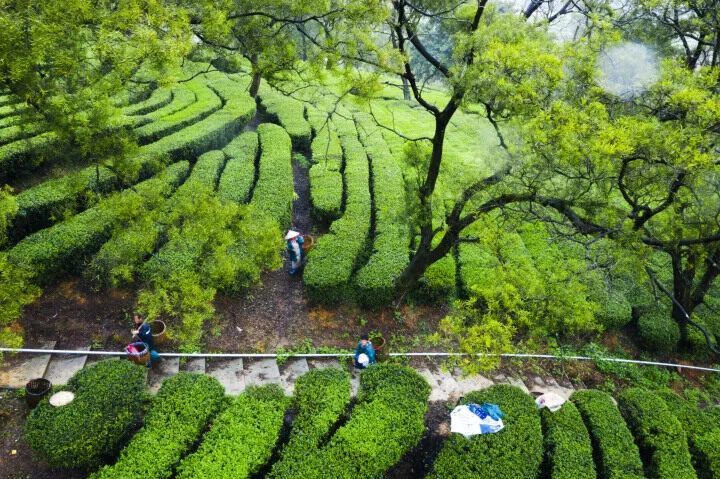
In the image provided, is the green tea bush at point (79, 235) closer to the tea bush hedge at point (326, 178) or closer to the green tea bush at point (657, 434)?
the tea bush hedge at point (326, 178)

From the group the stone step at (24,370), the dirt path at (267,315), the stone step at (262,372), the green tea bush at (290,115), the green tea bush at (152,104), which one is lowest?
the stone step at (24,370)

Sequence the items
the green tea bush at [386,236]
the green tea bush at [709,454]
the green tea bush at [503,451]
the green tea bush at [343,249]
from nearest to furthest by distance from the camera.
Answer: the green tea bush at [503,451]
the green tea bush at [709,454]
the green tea bush at [343,249]
the green tea bush at [386,236]

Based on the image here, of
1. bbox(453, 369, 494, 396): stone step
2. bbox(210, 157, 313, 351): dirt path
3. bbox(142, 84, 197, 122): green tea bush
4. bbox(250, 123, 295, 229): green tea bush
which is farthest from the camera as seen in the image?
bbox(142, 84, 197, 122): green tea bush

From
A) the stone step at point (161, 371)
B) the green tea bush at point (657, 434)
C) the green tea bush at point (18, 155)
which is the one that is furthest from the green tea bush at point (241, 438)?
the green tea bush at point (18, 155)

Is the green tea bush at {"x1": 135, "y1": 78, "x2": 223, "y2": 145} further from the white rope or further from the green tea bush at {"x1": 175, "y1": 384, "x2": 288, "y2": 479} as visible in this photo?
the green tea bush at {"x1": 175, "y1": 384, "x2": 288, "y2": 479}

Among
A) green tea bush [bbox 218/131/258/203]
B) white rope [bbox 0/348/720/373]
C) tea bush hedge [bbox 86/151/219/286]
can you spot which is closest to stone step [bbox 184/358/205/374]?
white rope [bbox 0/348/720/373]
